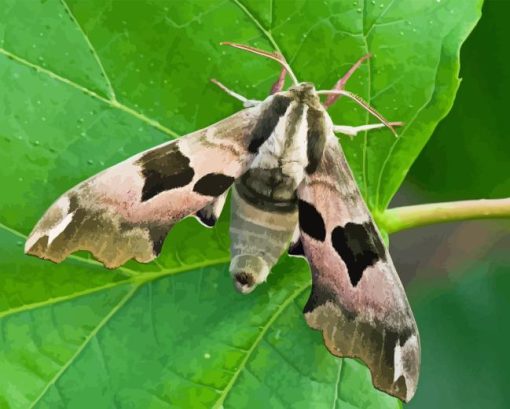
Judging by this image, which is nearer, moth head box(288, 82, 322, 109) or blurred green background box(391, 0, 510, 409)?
moth head box(288, 82, 322, 109)

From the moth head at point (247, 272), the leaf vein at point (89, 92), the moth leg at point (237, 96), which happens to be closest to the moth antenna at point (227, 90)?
the moth leg at point (237, 96)

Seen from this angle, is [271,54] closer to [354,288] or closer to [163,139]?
[163,139]

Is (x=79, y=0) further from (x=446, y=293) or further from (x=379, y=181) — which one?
(x=446, y=293)

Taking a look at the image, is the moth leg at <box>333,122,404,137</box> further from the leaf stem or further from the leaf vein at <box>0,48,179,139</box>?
the leaf vein at <box>0,48,179,139</box>

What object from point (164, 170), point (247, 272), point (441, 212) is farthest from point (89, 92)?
point (441, 212)

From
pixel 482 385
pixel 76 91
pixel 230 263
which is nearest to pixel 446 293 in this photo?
pixel 482 385

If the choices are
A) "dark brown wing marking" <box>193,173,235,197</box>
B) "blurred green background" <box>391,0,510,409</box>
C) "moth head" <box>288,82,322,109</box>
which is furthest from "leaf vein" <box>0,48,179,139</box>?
"blurred green background" <box>391,0,510,409</box>
